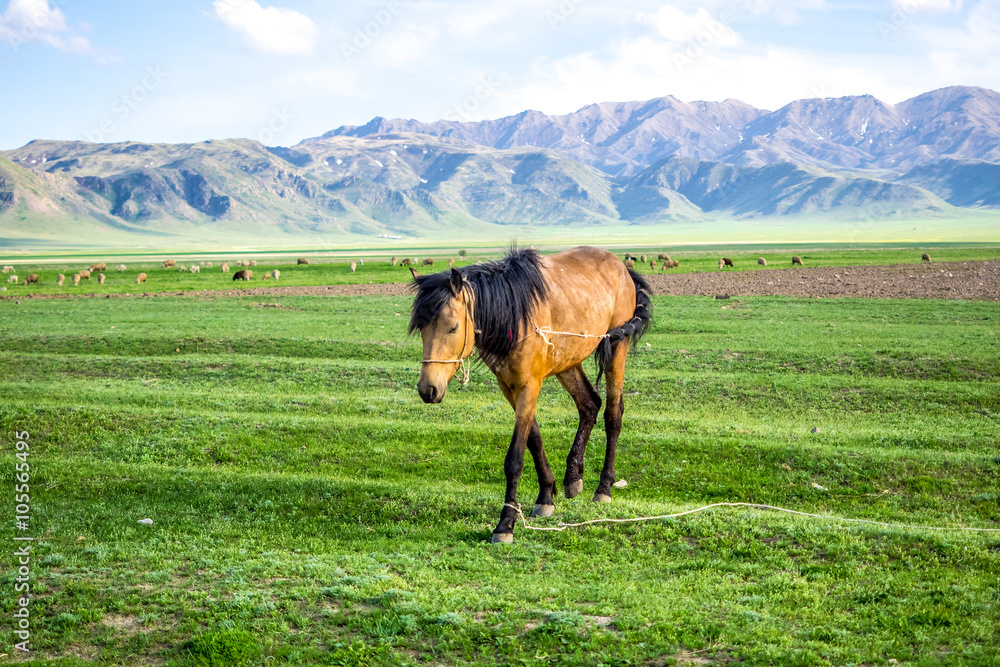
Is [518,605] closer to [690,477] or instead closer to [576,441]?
[576,441]

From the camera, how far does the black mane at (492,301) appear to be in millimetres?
7855

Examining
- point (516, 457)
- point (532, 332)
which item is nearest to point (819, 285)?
point (532, 332)

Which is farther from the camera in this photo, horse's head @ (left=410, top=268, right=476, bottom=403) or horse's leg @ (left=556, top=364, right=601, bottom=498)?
horse's leg @ (left=556, top=364, right=601, bottom=498)

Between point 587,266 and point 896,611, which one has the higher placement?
point 587,266

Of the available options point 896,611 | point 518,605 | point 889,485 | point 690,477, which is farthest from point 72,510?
point 889,485

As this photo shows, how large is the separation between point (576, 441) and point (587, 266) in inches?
90.4

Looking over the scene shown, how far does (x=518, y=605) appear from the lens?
21.2 feet

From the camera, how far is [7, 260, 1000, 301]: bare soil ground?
131 feet

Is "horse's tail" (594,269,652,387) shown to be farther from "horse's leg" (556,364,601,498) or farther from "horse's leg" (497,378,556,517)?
"horse's leg" (497,378,556,517)

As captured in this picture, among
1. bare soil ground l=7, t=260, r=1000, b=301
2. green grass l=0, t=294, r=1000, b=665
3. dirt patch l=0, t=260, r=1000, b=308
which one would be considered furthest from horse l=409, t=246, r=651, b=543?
bare soil ground l=7, t=260, r=1000, b=301

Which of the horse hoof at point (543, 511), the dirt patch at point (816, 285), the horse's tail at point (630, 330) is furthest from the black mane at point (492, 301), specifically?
the dirt patch at point (816, 285)

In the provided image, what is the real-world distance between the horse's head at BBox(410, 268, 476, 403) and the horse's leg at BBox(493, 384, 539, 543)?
3.02 feet

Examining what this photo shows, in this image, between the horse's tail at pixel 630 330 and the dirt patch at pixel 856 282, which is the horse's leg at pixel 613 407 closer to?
the horse's tail at pixel 630 330
